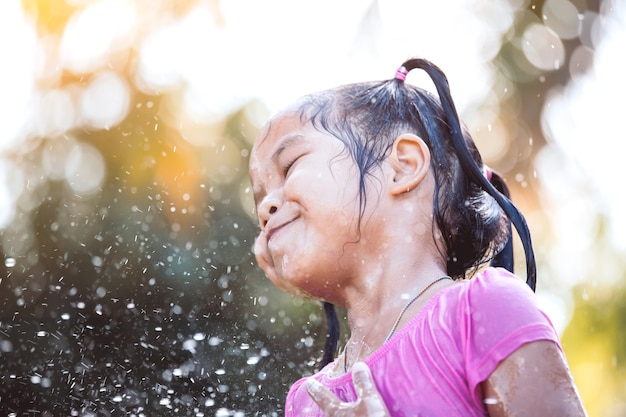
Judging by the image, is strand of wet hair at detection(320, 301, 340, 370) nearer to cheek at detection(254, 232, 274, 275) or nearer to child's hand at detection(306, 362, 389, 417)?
cheek at detection(254, 232, 274, 275)

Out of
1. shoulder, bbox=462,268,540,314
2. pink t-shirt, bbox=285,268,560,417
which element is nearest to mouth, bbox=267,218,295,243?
pink t-shirt, bbox=285,268,560,417

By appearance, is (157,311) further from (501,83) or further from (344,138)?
(501,83)

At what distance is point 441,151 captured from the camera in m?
2.26

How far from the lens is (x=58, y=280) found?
21.6ft

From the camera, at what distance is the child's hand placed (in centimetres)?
177

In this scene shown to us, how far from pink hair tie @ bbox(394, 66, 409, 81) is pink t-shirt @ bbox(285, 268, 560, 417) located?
0.75 metres

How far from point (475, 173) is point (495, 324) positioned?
63 centimetres

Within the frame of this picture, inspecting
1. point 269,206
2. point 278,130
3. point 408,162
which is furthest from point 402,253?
point 278,130

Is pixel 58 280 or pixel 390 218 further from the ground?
pixel 390 218

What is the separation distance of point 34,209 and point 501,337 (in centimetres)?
635

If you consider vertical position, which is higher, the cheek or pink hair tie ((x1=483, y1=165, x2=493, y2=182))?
pink hair tie ((x1=483, y1=165, x2=493, y2=182))

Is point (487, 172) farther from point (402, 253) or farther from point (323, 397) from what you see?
point (323, 397)

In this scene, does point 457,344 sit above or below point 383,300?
above

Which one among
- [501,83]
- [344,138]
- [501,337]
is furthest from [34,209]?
[501,337]
